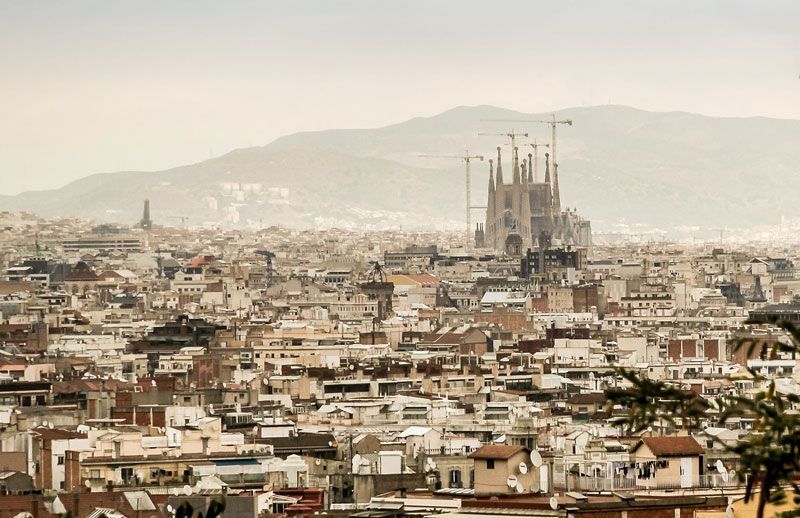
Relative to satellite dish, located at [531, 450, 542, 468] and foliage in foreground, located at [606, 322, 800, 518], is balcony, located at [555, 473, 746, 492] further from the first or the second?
foliage in foreground, located at [606, 322, 800, 518]

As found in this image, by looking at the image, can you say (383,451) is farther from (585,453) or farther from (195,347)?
(195,347)

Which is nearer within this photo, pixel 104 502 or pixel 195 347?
pixel 104 502

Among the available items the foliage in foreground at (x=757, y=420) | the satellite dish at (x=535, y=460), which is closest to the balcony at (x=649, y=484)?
the satellite dish at (x=535, y=460)

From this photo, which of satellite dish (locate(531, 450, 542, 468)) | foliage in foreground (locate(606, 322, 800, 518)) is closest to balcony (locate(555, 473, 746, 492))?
satellite dish (locate(531, 450, 542, 468))

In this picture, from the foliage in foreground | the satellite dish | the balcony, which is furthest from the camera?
the satellite dish


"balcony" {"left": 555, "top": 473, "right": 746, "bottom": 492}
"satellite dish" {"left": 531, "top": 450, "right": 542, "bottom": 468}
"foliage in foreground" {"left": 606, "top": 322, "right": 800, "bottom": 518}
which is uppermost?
"foliage in foreground" {"left": 606, "top": 322, "right": 800, "bottom": 518}

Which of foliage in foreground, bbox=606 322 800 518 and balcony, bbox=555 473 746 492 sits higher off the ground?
foliage in foreground, bbox=606 322 800 518

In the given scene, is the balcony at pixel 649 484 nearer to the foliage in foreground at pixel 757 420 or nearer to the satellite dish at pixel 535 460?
the satellite dish at pixel 535 460

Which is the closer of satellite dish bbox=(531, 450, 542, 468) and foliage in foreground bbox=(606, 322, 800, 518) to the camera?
foliage in foreground bbox=(606, 322, 800, 518)

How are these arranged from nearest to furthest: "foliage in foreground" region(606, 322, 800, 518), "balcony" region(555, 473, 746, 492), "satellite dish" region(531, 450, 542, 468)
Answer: "foliage in foreground" region(606, 322, 800, 518) < "balcony" region(555, 473, 746, 492) < "satellite dish" region(531, 450, 542, 468)

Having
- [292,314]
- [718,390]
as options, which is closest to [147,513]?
[718,390]

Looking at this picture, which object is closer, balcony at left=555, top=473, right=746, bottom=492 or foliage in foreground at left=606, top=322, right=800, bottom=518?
foliage in foreground at left=606, top=322, right=800, bottom=518
